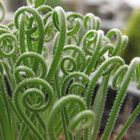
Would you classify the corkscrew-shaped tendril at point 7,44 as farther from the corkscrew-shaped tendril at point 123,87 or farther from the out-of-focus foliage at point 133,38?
the out-of-focus foliage at point 133,38

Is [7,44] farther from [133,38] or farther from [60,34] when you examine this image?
[133,38]

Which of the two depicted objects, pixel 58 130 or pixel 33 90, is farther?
pixel 58 130

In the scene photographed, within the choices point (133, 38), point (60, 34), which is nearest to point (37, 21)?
point (60, 34)

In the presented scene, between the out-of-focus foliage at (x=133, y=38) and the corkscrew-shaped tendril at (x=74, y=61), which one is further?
the out-of-focus foliage at (x=133, y=38)

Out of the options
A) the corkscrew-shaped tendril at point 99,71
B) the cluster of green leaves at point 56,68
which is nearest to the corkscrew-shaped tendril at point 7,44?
the cluster of green leaves at point 56,68

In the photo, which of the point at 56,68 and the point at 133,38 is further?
the point at 133,38

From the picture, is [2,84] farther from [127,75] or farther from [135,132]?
[135,132]

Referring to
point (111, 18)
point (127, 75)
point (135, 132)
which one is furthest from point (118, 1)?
point (127, 75)

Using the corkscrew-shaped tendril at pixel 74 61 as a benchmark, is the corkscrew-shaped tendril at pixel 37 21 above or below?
above

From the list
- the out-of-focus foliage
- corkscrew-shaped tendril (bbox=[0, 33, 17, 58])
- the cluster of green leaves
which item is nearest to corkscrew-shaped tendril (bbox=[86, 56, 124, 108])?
the cluster of green leaves

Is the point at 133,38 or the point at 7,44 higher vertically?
the point at 133,38

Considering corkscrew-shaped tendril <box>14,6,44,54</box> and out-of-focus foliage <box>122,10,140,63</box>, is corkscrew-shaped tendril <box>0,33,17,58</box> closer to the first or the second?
corkscrew-shaped tendril <box>14,6,44,54</box>
